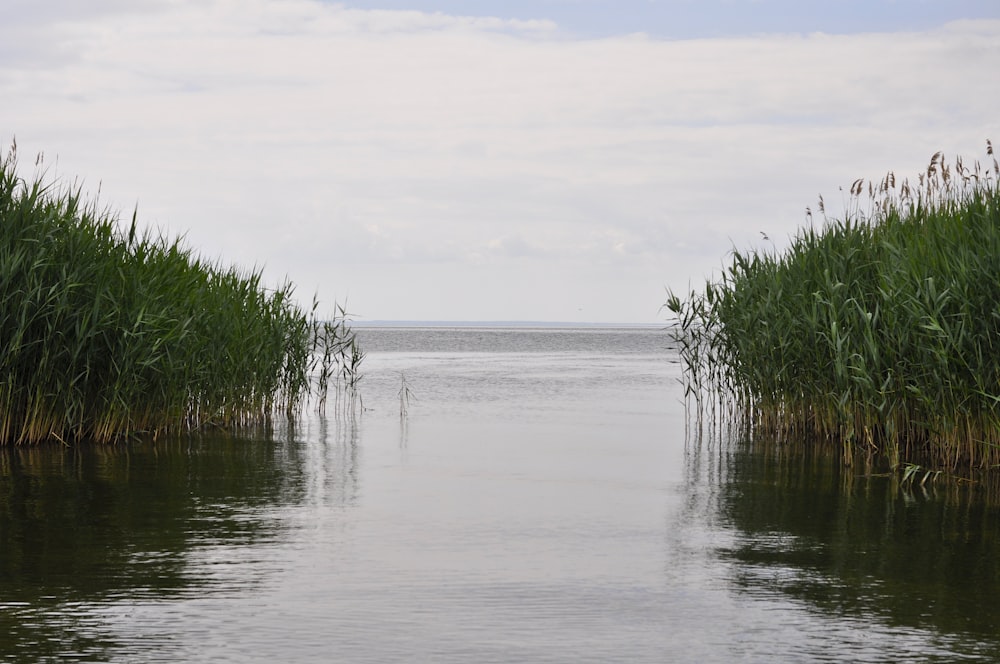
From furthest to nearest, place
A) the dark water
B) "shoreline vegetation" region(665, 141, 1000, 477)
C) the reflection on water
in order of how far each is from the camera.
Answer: "shoreline vegetation" region(665, 141, 1000, 477)
the reflection on water
the dark water

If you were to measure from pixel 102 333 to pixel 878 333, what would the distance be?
28.9 ft

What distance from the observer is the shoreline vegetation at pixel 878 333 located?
400 inches

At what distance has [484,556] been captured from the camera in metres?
7.24

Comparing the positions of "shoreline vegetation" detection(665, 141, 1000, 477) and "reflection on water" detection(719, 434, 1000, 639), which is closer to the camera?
"reflection on water" detection(719, 434, 1000, 639)

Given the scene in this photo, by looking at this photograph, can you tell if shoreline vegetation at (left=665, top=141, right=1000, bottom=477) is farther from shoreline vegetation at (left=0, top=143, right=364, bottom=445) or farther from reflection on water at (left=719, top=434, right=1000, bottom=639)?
shoreline vegetation at (left=0, top=143, right=364, bottom=445)


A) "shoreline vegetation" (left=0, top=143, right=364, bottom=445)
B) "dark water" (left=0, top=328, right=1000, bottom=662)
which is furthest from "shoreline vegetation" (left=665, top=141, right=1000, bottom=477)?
"shoreline vegetation" (left=0, top=143, right=364, bottom=445)

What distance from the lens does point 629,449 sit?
13.6m

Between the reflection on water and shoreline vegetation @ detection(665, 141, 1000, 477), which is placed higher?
shoreline vegetation @ detection(665, 141, 1000, 477)

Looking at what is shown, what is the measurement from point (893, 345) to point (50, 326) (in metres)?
9.10

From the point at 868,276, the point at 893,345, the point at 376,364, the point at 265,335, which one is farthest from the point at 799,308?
the point at 376,364

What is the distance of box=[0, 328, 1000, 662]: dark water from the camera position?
5.22 m

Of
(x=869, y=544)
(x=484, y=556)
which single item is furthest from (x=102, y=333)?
(x=869, y=544)

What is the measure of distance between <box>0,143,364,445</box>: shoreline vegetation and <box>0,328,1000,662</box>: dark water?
23.7 inches

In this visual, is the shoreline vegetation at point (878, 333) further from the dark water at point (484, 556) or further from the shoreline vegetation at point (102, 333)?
the shoreline vegetation at point (102, 333)
